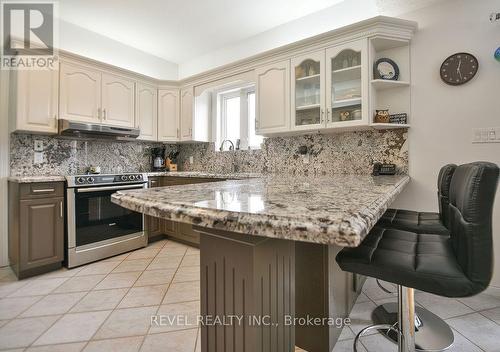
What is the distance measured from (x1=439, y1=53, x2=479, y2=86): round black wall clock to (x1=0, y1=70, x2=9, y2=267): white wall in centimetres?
415

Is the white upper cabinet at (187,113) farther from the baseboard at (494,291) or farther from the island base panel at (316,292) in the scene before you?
the baseboard at (494,291)

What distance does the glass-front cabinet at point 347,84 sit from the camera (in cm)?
218

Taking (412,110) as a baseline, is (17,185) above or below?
below

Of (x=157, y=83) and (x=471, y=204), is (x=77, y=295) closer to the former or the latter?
(x=471, y=204)

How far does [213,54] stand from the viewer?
373 centimetres

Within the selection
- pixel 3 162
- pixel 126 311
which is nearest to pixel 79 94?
pixel 3 162

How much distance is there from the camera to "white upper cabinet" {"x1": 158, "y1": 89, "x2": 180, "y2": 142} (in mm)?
3641

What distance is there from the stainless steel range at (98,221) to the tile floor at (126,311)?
0.68 feet

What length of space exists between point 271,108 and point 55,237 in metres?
2.53

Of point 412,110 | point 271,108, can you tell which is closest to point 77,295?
point 271,108

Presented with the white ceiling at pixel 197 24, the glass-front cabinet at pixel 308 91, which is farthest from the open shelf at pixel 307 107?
the white ceiling at pixel 197 24

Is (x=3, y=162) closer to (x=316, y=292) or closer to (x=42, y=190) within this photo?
(x=42, y=190)

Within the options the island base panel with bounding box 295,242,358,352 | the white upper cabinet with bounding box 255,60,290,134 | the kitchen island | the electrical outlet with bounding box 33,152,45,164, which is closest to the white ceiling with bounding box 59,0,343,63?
the white upper cabinet with bounding box 255,60,290,134

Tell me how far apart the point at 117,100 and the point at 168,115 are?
724 millimetres
